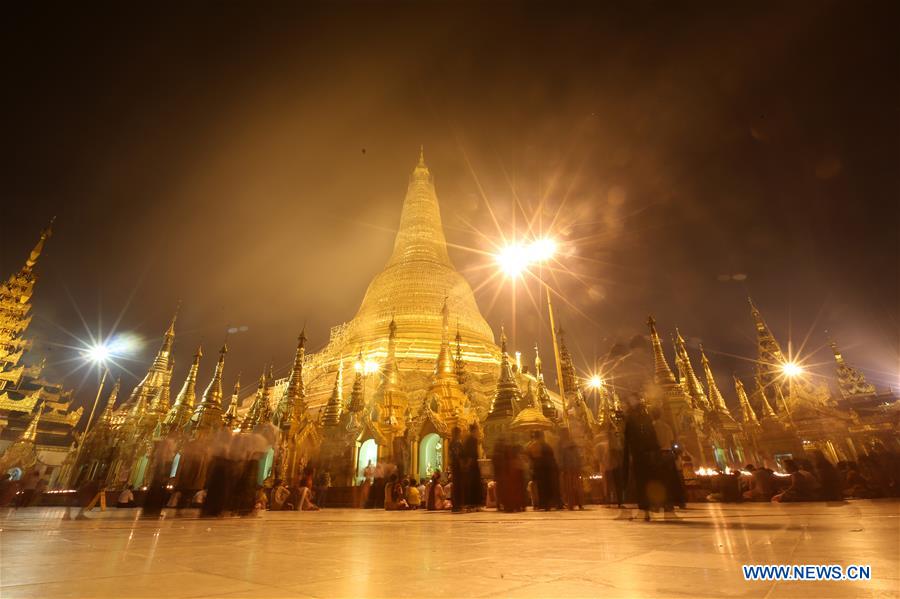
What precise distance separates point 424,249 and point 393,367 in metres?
18.7

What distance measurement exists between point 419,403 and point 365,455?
A: 8.35m

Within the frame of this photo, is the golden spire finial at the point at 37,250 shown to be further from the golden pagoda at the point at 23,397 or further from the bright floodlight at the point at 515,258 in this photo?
the bright floodlight at the point at 515,258

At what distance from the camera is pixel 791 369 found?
34.7 meters

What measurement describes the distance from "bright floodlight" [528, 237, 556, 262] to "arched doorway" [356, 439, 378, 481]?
426 inches

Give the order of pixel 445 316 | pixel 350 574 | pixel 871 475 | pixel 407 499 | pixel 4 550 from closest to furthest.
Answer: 1. pixel 350 574
2. pixel 4 550
3. pixel 871 475
4. pixel 407 499
5. pixel 445 316

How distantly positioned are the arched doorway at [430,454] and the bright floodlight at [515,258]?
785cm

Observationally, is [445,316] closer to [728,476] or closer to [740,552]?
[728,476]

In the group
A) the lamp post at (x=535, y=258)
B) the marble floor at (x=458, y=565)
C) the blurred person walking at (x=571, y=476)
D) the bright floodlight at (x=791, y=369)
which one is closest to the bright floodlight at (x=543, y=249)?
the lamp post at (x=535, y=258)

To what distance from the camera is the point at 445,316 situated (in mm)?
25688

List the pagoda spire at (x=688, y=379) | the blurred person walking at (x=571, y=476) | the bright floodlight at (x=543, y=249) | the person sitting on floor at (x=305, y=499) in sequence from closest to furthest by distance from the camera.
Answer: the blurred person walking at (x=571, y=476), the person sitting on floor at (x=305, y=499), the bright floodlight at (x=543, y=249), the pagoda spire at (x=688, y=379)

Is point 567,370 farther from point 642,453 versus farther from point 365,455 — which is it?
point 642,453

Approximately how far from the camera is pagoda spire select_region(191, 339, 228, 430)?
2344 cm

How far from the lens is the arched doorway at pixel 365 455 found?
19.0m

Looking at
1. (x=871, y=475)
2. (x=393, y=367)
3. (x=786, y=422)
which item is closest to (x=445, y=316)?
A: (x=393, y=367)
